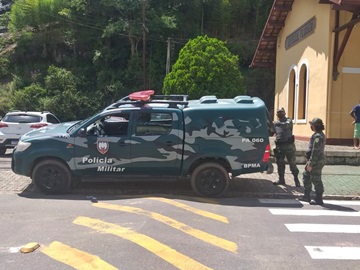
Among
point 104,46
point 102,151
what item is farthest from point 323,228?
point 104,46

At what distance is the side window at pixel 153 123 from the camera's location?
27.9 feet

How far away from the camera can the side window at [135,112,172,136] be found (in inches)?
335

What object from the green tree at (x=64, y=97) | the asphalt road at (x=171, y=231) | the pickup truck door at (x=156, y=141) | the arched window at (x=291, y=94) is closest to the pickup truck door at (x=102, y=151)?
the pickup truck door at (x=156, y=141)

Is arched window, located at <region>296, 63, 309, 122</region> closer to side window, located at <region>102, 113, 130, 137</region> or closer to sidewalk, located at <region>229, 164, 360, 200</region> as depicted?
sidewalk, located at <region>229, 164, 360, 200</region>

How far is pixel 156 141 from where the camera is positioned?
844 cm

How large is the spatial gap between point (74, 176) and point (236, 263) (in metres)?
4.71

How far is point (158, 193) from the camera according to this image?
348 inches

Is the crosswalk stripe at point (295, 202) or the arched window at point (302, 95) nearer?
the crosswalk stripe at point (295, 202)

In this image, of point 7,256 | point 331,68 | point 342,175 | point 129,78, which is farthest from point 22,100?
point 7,256

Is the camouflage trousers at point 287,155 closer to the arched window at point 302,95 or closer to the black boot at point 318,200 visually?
the black boot at point 318,200

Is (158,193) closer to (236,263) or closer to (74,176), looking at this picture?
(74,176)

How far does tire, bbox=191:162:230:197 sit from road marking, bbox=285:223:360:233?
7.04 feet

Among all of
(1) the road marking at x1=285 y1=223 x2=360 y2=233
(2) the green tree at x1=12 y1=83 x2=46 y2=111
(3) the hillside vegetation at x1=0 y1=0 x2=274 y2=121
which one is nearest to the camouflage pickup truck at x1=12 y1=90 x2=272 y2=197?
(1) the road marking at x1=285 y1=223 x2=360 y2=233

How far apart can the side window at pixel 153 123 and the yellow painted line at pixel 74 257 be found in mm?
3508
